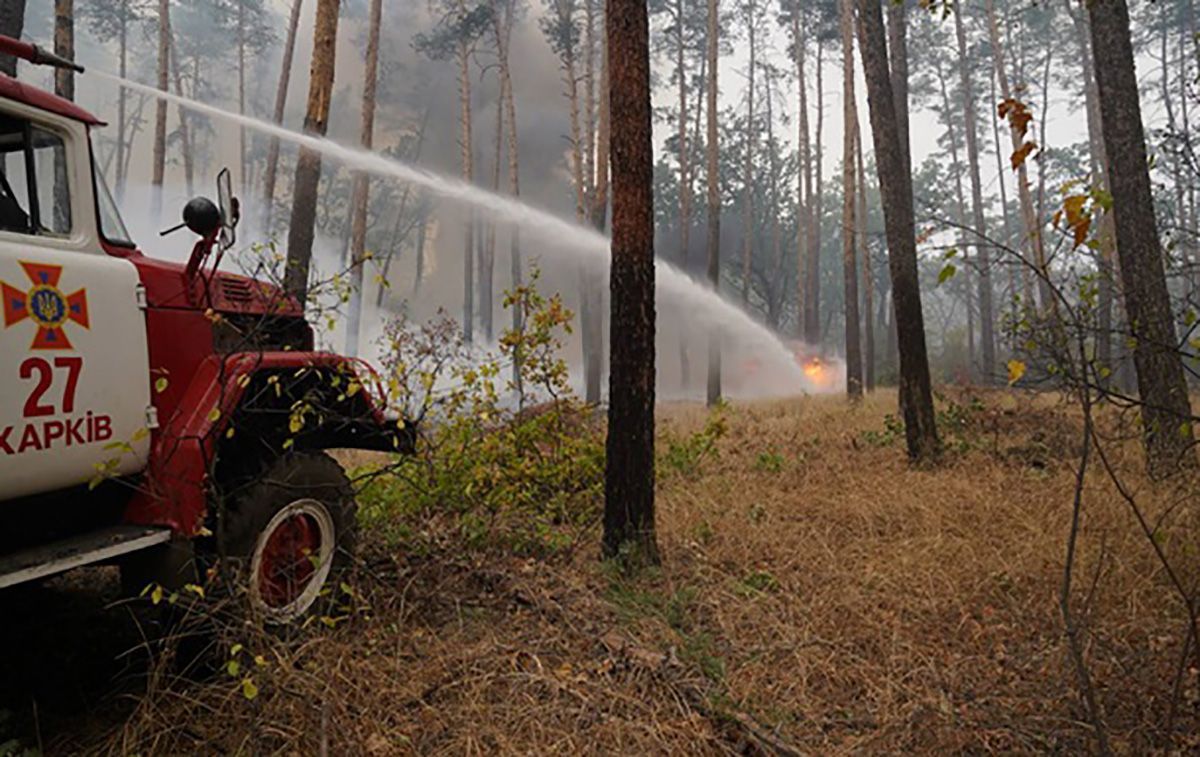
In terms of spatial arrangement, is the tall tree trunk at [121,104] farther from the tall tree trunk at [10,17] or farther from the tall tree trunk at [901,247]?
the tall tree trunk at [901,247]

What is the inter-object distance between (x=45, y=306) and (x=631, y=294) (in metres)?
3.05

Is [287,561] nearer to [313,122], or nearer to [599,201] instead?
[313,122]

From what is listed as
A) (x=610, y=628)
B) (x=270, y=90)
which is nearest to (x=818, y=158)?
(x=610, y=628)

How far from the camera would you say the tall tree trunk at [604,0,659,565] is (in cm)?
456

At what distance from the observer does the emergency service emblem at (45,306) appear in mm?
2627

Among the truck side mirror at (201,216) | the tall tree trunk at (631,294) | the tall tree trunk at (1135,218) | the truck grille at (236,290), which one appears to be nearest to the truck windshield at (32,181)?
the truck side mirror at (201,216)

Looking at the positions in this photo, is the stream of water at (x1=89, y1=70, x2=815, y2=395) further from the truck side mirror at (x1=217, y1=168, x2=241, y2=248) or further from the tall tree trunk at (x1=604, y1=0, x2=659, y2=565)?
the tall tree trunk at (x1=604, y1=0, x2=659, y2=565)

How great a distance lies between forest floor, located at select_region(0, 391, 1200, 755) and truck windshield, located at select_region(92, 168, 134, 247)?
1.93m

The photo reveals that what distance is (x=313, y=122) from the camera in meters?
8.87

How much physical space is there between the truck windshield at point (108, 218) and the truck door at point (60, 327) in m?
0.06

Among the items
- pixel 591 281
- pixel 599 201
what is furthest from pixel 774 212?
pixel 599 201

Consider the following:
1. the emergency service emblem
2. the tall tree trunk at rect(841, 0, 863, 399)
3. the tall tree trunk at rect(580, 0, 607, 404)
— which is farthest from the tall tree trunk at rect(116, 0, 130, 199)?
the emergency service emblem

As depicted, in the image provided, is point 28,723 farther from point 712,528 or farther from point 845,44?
point 845,44

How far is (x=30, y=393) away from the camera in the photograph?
2.69m
